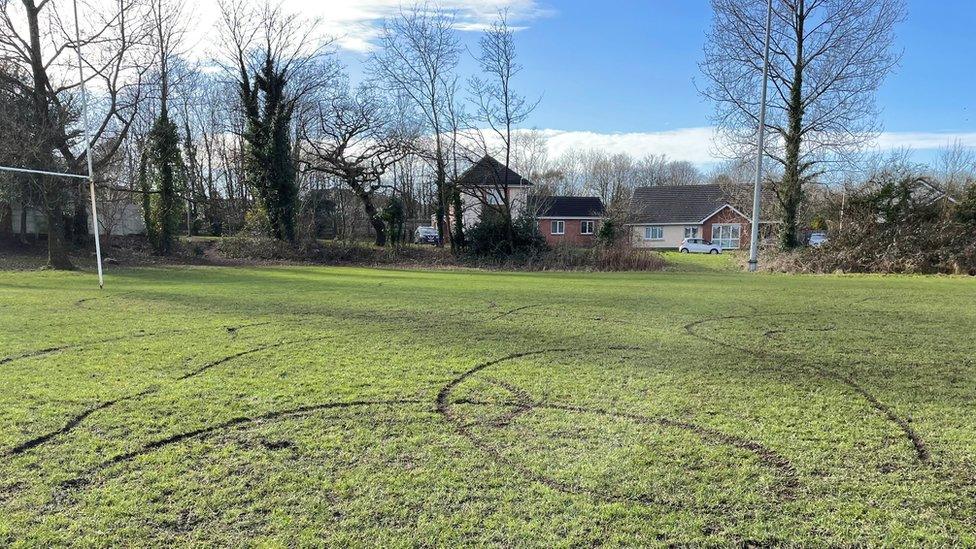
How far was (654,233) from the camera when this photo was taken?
48.6m

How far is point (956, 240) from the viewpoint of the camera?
17.6 metres

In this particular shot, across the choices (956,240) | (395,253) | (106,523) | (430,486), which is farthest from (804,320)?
(395,253)

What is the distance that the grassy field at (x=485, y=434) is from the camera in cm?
247

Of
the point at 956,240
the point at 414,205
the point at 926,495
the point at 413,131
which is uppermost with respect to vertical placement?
the point at 413,131

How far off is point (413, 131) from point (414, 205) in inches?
529

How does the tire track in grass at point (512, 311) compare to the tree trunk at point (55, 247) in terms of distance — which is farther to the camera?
the tree trunk at point (55, 247)

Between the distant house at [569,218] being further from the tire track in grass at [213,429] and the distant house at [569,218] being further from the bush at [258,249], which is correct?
the tire track in grass at [213,429]

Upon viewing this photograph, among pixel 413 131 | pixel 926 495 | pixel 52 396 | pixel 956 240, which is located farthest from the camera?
pixel 413 131

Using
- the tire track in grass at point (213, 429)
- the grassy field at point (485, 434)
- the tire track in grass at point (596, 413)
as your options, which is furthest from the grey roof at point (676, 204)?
the tire track in grass at point (213, 429)

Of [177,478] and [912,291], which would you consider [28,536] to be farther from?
[912,291]

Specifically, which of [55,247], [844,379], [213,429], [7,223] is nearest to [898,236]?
[844,379]

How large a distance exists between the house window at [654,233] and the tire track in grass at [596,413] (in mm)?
46077

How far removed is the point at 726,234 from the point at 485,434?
46901 millimetres

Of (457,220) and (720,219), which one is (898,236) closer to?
(457,220)
